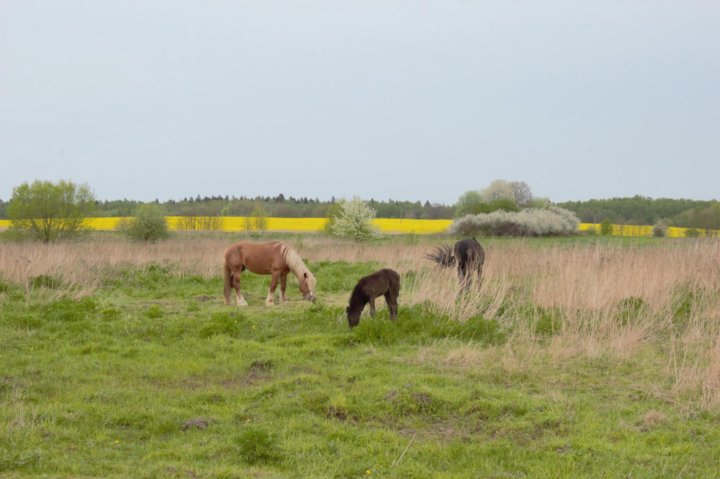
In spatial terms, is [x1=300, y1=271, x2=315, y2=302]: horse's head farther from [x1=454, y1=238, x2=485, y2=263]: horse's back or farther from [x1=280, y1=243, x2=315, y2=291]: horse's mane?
[x1=454, y1=238, x2=485, y2=263]: horse's back

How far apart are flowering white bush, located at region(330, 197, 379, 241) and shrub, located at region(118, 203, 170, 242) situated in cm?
1060

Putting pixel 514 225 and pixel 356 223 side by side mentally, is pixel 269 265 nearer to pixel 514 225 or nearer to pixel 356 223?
pixel 356 223

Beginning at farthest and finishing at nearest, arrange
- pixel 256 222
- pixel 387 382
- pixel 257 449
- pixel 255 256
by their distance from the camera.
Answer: pixel 256 222, pixel 255 256, pixel 387 382, pixel 257 449

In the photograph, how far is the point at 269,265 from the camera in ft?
45.8

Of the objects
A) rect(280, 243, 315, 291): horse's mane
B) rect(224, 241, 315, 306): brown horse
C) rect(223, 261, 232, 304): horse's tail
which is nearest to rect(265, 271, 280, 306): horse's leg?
rect(224, 241, 315, 306): brown horse

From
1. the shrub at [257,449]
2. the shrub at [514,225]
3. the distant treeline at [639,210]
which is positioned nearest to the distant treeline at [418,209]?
the distant treeline at [639,210]

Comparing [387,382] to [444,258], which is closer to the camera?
[387,382]

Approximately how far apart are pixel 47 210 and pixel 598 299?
105 feet

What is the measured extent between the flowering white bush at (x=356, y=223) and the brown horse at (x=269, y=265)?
24.4 m

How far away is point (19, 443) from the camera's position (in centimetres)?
541

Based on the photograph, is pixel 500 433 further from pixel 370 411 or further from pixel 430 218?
pixel 430 218

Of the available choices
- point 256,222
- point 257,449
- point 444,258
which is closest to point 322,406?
point 257,449

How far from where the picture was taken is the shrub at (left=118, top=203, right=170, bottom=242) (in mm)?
34531

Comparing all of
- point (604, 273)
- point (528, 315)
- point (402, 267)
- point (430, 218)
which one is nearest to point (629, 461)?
point (528, 315)
